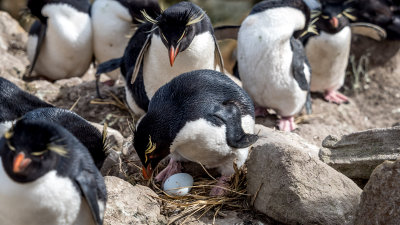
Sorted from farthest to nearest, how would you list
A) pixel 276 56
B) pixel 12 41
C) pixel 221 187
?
pixel 12 41 → pixel 276 56 → pixel 221 187

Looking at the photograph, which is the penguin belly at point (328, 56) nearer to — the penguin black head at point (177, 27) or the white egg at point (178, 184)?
the penguin black head at point (177, 27)

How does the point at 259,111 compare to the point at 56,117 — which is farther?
the point at 259,111

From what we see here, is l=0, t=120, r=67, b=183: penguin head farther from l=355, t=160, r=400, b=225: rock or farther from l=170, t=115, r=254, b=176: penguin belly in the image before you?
l=355, t=160, r=400, b=225: rock

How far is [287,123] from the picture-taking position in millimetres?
4570

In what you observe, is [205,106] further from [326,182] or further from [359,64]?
[359,64]

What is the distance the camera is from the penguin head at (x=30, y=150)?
2154 millimetres

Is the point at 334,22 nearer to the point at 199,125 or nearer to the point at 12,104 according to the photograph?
the point at 199,125

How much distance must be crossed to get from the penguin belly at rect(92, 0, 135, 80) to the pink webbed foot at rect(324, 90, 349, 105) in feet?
6.71

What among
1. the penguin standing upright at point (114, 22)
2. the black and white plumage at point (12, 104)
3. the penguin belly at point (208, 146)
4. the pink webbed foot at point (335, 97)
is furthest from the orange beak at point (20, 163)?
the pink webbed foot at point (335, 97)

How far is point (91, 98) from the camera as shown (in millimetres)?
4750

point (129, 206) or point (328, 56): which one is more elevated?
point (129, 206)

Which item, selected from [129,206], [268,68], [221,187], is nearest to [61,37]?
[268,68]

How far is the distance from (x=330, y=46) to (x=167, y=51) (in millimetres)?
2035

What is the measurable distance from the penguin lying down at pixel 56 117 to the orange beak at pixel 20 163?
2.22 feet
